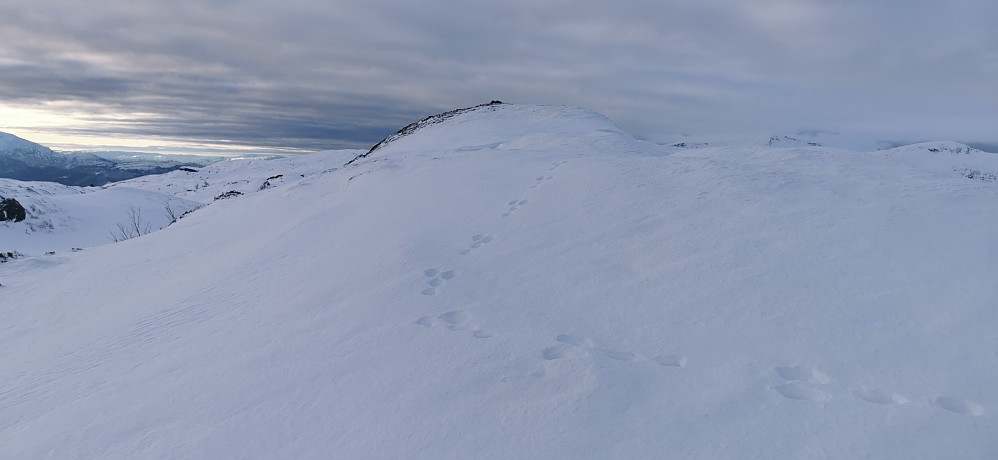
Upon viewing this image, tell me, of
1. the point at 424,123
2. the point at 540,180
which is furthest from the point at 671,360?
the point at 424,123

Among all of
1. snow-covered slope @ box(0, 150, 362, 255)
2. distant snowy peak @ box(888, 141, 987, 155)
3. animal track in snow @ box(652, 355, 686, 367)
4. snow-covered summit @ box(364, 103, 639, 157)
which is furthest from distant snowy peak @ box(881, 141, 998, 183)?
snow-covered slope @ box(0, 150, 362, 255)

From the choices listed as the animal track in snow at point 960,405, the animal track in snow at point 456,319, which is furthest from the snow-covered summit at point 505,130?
the animal track in snow at point 960,405

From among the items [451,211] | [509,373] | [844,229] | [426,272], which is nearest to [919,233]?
[844,229]

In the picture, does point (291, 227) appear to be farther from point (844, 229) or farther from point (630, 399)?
point (844, 229)

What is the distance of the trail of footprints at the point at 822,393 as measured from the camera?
2891 millimetres

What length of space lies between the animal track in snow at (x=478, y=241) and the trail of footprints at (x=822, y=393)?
3648 mm

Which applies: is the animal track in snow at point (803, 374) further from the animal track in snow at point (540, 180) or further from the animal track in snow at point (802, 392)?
the animal track in snow at point (540, 180)

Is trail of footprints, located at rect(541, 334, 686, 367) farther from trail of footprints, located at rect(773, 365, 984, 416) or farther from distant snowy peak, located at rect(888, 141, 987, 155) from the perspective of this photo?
distant snowy peak, located at rect(888, 141, 987, 155)

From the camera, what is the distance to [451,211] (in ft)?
25.9

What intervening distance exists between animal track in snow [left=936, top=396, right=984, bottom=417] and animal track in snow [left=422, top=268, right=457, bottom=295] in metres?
3.88

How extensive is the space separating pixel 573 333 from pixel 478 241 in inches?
103

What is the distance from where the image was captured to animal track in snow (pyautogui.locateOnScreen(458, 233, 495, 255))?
20.4 feet

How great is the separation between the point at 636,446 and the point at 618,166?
6246mm

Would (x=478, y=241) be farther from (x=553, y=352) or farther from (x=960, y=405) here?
(x=960, y=405)
